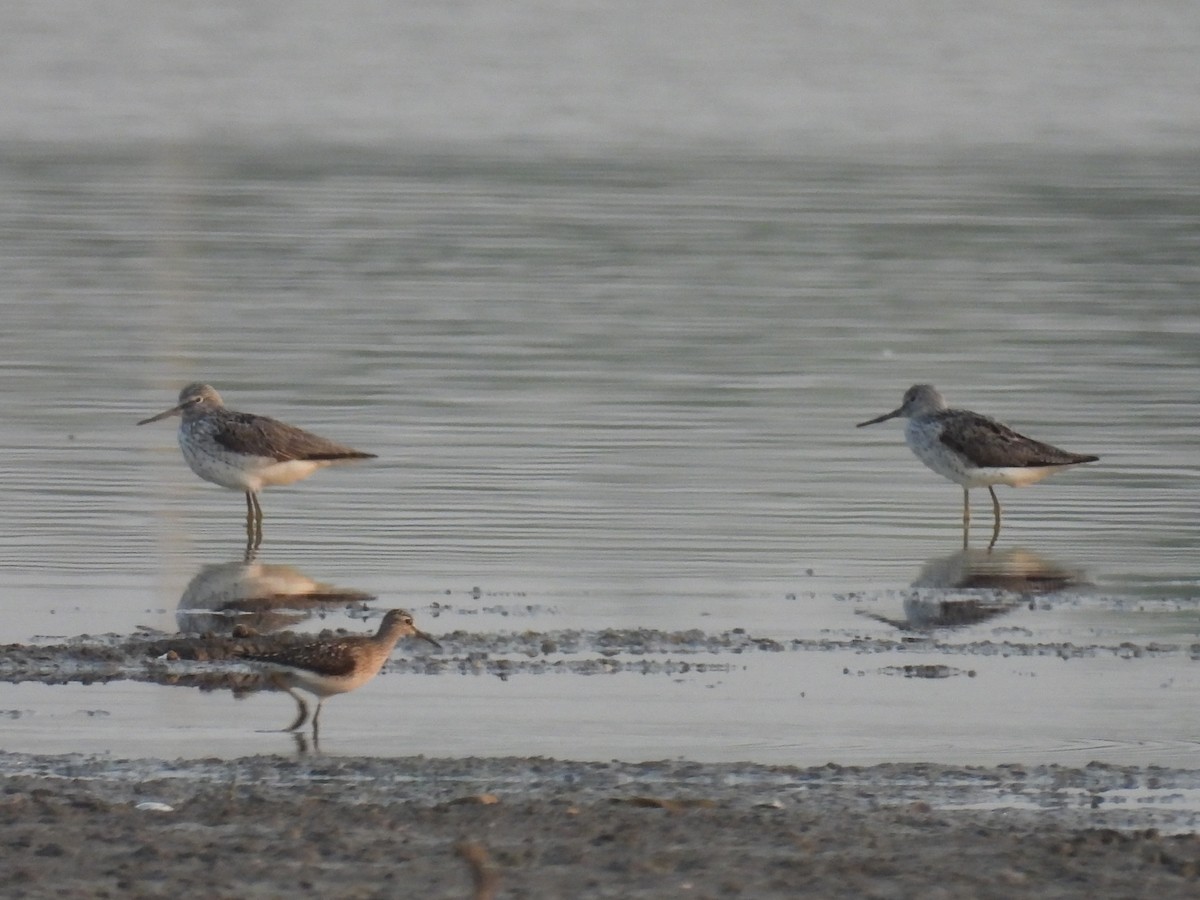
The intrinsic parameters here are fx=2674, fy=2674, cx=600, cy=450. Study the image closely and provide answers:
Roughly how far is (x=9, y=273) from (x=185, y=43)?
40.8 metres

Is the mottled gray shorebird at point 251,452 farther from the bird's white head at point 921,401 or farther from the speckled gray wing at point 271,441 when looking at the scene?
the bird's white head at point 921,401

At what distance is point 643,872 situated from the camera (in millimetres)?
8461

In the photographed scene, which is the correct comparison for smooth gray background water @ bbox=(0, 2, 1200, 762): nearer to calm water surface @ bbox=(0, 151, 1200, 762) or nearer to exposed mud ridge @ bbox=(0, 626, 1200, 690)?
→ calm water surface @ bbox=(0, 151, 1200, 762)

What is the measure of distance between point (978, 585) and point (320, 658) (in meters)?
5.05

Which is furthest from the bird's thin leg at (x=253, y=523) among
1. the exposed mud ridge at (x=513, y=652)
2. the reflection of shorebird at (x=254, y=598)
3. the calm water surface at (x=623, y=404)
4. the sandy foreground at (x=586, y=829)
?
the sandy foreground at (x=586, y=829)

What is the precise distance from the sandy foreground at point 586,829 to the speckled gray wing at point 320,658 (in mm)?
497

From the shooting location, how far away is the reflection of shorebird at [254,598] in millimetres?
13109

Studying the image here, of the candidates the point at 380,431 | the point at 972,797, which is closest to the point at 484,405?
the point at 380,431

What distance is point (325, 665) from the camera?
1072 centimetres

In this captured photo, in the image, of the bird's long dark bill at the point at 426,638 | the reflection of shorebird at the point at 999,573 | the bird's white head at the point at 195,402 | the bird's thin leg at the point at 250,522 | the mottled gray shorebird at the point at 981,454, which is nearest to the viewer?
the bird's long dark bill at the point at 426,638

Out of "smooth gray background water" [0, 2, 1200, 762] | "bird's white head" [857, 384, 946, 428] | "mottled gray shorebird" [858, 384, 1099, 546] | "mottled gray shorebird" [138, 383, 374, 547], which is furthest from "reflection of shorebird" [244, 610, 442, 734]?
"bird's white head" [857, 384, 946, 428]

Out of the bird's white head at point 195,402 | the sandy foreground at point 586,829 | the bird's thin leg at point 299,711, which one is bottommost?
the sandy foreground at point 586,829

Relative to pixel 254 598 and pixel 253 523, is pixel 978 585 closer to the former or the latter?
pixel 254 598

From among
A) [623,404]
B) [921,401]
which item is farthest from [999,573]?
[623,404]
